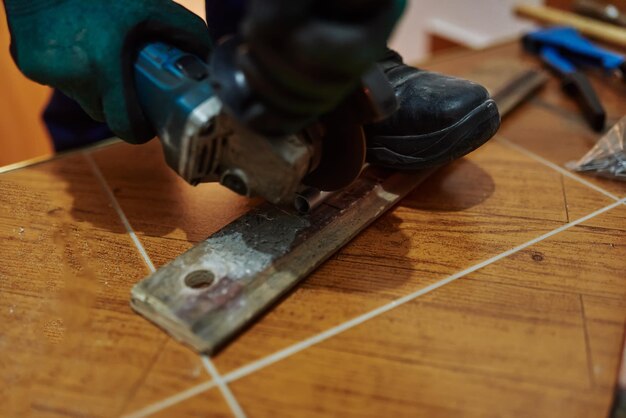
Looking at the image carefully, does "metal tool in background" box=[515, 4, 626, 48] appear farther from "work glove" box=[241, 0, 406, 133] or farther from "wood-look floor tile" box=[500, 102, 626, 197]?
"work glove" box=[241, 0, 406, 133]

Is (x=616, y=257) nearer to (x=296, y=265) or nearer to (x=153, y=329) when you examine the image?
(x=296, y=265)

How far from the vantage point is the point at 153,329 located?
0.53 metres

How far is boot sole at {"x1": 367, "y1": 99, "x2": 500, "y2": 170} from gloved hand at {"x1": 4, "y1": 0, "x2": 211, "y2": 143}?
9.7 inches

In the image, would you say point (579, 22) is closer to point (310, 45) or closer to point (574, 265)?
point (574, 265)

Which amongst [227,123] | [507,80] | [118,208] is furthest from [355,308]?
[507,80]

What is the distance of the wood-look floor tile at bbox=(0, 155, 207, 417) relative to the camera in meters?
0.47

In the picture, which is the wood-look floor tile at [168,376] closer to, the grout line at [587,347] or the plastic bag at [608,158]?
the grout line at [587,347]

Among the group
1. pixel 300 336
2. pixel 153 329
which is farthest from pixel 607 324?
pixel 153 329

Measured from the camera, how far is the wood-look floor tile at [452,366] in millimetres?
462

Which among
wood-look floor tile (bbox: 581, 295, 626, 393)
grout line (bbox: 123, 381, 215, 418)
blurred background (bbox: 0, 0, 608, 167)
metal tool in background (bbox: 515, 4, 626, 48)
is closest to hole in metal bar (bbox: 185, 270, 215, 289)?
grout line (bbox: 123, 381, 215, 418)

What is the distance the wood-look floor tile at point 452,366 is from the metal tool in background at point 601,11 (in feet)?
2.84

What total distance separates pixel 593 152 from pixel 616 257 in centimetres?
22

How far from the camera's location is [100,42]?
0.55 meters

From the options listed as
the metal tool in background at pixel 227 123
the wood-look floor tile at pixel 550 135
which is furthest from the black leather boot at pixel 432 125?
the wood-look floor tile at pixel 550 135
